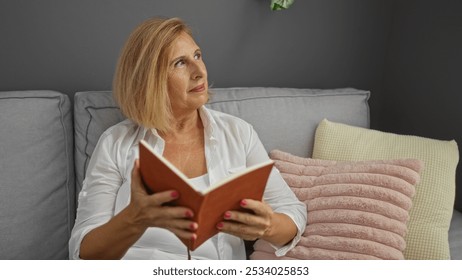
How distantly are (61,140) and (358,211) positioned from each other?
0.83 m

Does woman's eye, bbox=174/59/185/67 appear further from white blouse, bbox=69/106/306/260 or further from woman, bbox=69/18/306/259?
white blouse, bbox=69/106/306/260

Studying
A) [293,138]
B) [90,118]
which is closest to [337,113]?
[293,138]

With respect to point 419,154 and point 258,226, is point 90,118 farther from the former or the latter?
point 419,154

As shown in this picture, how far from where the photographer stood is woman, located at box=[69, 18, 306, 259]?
49.5 inches

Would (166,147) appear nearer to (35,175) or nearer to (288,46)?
(35,175)

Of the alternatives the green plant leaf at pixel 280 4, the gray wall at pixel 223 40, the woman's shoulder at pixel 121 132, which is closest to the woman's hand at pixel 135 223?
the woman's shoulder at pixel 121 132

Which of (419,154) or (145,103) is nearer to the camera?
(145,103)

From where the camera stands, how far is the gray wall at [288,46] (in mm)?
1631

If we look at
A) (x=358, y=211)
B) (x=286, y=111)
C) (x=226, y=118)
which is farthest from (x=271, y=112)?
(x=358, y=211)

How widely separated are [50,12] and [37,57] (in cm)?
14

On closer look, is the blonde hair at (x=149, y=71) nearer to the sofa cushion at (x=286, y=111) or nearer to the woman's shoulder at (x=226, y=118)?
the woman's shoulder at (x=226, y=118)

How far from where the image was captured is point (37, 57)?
5.37ft

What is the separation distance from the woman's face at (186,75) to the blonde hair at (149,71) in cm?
2
